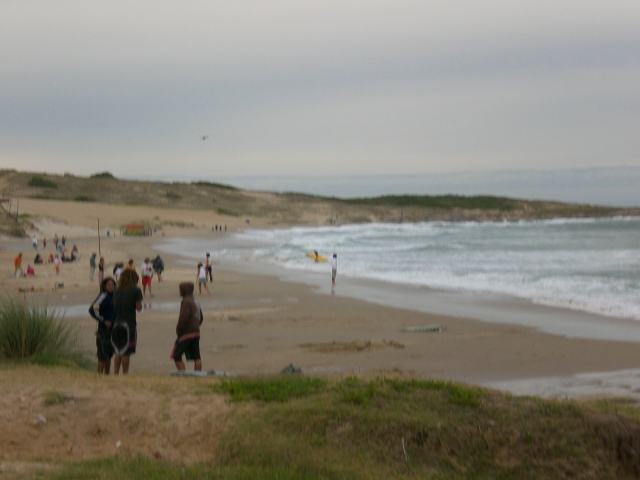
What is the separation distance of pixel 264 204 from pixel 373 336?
113479 millimetres

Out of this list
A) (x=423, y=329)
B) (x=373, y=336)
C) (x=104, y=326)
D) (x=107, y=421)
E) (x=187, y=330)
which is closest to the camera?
(x=107, y=421)

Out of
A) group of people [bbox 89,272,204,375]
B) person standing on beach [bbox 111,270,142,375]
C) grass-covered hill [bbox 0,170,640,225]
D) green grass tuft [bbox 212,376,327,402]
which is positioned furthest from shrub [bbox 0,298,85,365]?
grass-covered hill [bbox 0,170,640,225]

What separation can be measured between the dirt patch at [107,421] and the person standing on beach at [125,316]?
5.42 ft

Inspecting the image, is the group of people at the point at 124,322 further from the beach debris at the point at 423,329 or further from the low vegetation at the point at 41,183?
the low vegetation at the point at 41,183

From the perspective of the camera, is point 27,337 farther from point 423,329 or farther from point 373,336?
point 423,329

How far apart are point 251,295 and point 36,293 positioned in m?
6.29

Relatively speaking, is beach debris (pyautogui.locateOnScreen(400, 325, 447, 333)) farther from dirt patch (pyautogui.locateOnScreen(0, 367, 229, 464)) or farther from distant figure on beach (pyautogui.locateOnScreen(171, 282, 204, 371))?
dirt patch (pyautogui.locateOnScreen(0, 367, 229, 464))

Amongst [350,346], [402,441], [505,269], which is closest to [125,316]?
[402,441]

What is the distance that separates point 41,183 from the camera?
108 metres

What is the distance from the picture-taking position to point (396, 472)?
543 centimetres

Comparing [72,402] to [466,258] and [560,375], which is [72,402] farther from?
[466,258]

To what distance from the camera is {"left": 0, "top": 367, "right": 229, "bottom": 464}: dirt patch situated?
19.0ft

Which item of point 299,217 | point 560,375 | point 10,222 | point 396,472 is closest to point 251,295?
point 560,375

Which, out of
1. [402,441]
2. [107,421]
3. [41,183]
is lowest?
[107,421]
